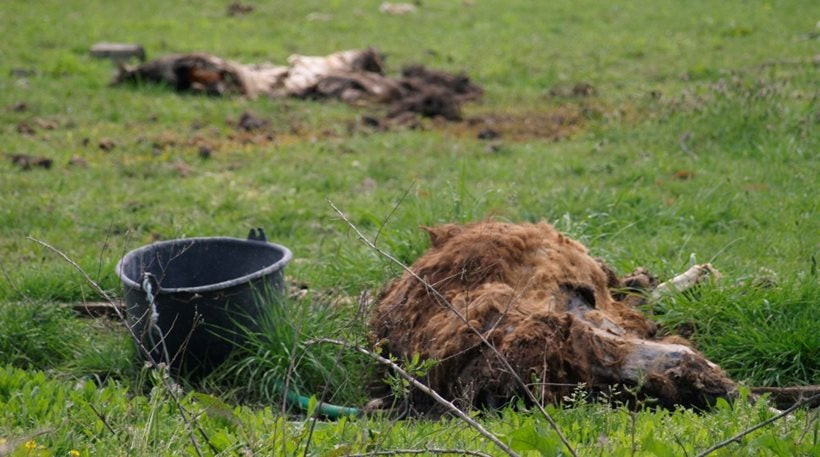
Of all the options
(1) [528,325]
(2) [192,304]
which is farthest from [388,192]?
(1) [528,325]

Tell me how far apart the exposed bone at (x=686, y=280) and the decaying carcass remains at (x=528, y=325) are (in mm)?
13

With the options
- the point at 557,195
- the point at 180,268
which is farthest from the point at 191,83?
the point at 180,268

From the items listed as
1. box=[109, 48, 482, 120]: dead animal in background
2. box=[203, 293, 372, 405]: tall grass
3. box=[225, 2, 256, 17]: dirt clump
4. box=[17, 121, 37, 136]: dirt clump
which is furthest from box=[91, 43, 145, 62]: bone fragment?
box=[203, 293, 372, 405]: tall grass

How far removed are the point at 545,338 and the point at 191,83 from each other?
809cm

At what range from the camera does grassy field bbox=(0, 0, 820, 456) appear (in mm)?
3723

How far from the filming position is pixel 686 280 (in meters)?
5.12

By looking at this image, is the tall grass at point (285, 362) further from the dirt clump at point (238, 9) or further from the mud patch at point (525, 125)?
the dirt clump at point (238, 9)

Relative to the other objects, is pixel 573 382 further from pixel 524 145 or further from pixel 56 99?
pixel 56 99

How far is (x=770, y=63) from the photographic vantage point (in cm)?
1197

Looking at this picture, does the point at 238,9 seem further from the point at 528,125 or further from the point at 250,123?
the point at 528,125

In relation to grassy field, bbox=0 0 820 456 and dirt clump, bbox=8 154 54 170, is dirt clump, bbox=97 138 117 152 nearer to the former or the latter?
grassy field, bbox=0 0 820 456

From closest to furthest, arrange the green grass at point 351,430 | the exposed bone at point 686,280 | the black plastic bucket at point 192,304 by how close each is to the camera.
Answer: the green grass at point 351,430
the black plastic bucket at point 192,304
the exposed bone at point 686,280

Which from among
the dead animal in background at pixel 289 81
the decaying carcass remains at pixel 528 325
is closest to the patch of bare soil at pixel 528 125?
the dead animal in background at pixel 289 81

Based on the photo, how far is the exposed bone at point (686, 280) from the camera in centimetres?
506
